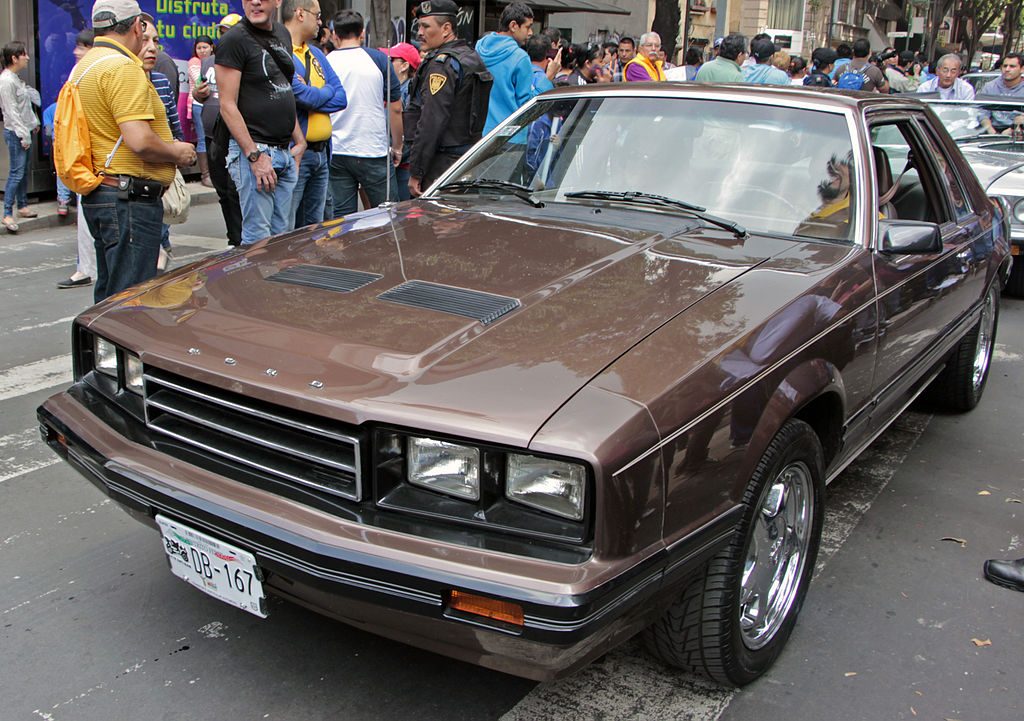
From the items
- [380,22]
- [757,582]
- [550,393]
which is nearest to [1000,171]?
[757,582]

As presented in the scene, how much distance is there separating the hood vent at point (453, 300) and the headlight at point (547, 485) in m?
0.53

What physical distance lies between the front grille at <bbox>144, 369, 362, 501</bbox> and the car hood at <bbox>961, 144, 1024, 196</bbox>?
286 inches

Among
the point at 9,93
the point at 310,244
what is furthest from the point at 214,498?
the point at 9,93

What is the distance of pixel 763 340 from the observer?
2740mm

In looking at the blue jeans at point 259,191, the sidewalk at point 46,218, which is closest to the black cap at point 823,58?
the sidewalk at point 46,218

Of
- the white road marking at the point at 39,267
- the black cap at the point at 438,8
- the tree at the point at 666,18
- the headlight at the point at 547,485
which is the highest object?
the tree at the point at 666,18

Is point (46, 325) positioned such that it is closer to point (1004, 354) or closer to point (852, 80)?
point (1004, 354)

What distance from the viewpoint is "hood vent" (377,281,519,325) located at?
2752mm

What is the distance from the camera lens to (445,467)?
92.8 inches

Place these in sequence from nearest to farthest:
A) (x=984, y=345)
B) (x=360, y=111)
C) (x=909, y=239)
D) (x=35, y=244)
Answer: (x=909, y=239) < (x=984, y=345) < (x=360, y=111) < (x=35, y=244)

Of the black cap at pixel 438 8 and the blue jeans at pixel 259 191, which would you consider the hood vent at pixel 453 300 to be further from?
the black cap at pixel 438 8

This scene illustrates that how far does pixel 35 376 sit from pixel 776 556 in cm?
428

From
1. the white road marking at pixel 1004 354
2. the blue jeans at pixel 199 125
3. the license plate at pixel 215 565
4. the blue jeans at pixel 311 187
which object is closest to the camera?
the license plate at pixel 215 565

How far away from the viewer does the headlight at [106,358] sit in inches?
121
